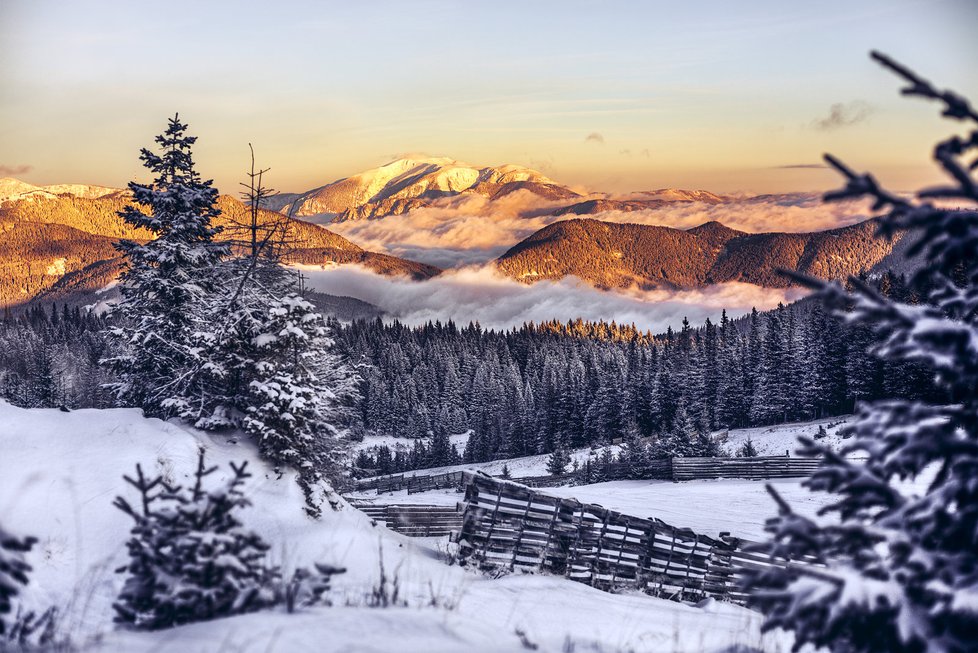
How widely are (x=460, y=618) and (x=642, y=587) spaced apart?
10.2 m

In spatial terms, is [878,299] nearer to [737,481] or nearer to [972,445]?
[972,445]

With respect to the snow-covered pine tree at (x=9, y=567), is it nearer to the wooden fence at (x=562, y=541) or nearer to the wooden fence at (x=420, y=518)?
the wooden fence at (x=562, y=541)

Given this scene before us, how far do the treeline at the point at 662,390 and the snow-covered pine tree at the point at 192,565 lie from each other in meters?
39.7

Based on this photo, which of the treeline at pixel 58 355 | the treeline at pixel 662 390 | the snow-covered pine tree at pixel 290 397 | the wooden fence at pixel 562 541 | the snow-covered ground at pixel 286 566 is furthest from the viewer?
the treeline at pixel 58 355

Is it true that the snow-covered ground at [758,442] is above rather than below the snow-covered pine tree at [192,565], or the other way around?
below

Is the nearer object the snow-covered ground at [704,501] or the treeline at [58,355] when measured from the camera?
the snow-covered ground at [704,501]

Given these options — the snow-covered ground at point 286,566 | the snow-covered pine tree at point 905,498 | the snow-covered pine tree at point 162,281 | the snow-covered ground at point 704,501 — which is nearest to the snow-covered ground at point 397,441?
the snow-covered ground at point 704,501

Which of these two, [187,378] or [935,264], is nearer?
[935,264]

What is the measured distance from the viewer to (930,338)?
4.41 m

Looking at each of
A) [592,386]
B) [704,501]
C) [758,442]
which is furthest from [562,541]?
[592,386]

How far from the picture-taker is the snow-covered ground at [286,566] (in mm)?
5598

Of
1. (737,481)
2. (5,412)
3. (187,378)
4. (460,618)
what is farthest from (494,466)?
(460,618)

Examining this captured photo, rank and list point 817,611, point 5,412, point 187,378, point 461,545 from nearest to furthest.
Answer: point 817,611
point 5,412
point 461,545
point 187,378

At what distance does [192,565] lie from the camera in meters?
5.88
